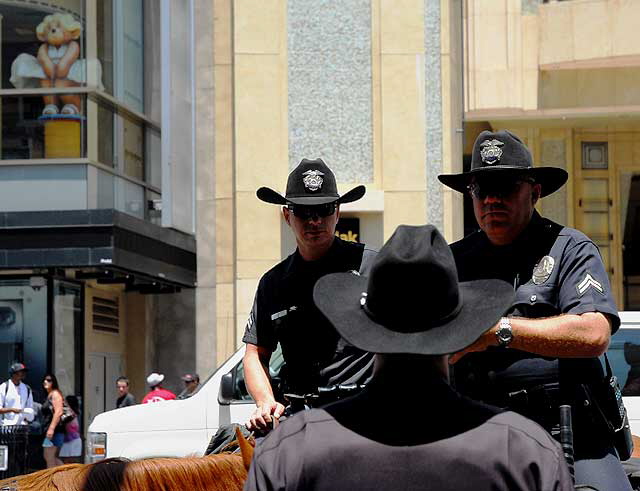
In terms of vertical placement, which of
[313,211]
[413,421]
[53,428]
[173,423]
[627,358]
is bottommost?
[53,428]

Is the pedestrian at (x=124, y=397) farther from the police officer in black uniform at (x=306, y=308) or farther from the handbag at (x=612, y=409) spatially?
the handbag at (x=612, y=409)

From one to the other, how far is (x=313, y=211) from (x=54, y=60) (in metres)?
17.8

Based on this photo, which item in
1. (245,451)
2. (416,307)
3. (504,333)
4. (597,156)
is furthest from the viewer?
(597,156)

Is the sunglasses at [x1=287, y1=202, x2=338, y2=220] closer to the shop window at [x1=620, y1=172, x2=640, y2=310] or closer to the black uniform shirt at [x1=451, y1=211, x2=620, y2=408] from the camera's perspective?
the black uniform shirt at [x1=451, y1=211, x2=620, y2=408]

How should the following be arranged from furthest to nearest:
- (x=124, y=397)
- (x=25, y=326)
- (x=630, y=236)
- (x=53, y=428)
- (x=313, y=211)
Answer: (x=630, y=236)
(x=25, y=326)
(x=124, y=397)
(x=53, y=428)
(x=313, y=211)

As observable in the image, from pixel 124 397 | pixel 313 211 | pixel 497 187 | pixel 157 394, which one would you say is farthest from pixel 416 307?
pixel 124 397

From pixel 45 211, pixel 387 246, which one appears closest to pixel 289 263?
pixel 387 246

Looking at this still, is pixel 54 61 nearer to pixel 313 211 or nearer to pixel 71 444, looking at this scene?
pixel 71 444

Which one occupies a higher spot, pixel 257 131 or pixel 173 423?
pixel 257 131

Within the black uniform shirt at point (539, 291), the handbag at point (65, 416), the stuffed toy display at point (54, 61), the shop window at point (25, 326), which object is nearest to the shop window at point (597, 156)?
the stuffed toy display at point (54, 61)

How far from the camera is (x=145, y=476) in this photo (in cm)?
415

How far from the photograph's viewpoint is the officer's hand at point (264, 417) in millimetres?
4445

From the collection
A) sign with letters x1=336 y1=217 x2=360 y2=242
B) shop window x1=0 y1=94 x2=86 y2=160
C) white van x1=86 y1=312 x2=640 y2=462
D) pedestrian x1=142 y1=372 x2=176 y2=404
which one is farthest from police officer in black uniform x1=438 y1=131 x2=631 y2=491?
shop window x1=0 y1=94 x2=86 y2=160

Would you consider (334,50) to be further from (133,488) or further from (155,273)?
(133,488)
